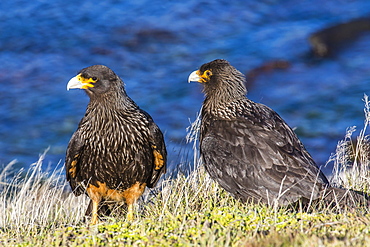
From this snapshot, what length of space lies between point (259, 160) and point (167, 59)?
9.17m

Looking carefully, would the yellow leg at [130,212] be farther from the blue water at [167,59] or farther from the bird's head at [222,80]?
the blue water at [167,59]

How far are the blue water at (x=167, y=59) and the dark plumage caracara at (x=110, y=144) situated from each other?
5389mm

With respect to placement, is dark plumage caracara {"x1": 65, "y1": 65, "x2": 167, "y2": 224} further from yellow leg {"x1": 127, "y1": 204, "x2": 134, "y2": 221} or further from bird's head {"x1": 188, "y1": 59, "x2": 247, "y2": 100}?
bird's head {"x1": 188, "y1": 59, "x2": 247, "y2": 100}

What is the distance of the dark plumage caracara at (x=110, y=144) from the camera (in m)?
5.98

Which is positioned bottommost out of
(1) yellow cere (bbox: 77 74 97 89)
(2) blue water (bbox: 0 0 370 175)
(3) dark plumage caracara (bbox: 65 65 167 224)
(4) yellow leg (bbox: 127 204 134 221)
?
(4) yellow leg (bbox: 127 204 134 221)

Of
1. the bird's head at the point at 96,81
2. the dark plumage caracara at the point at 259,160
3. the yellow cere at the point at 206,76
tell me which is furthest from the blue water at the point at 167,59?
the bird's head at the point at 96,81

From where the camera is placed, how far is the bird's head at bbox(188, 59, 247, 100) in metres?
6.60

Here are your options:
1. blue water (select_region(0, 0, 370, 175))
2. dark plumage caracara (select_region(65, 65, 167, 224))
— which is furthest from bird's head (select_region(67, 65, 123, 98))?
blue water (select_region(0, 0, 370, 175))

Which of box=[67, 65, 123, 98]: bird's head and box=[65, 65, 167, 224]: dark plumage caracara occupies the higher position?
box=[67, 65, 123, 98]: bird's head

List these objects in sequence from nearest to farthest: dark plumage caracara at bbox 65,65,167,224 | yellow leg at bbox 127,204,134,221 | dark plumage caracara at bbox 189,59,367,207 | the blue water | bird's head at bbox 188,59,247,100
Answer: dark plumage caracara at bbox 189,59,367,207 < yellow leg at bbox 127,204,134,221 < dark plumage caracara at bbox 65,65,167,224 < bird's head at bbox 188,59,247,100 < the blue water

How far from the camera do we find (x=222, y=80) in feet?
21.7

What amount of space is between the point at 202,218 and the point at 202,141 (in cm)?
152

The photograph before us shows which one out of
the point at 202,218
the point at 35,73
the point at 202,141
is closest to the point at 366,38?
the point at 35,73

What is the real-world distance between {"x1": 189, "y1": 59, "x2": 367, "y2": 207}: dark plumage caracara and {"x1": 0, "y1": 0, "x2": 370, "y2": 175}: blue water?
Result: 5329mm
